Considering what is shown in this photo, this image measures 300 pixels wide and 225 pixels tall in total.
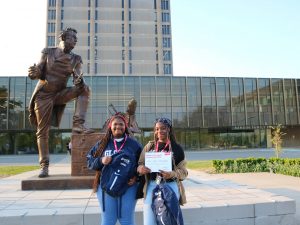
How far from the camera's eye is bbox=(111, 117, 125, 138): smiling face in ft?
11.8

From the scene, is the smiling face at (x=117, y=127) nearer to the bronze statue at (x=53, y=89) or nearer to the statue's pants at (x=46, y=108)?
the bronze statue at (x=53, y=89)

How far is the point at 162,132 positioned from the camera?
11.7 ft

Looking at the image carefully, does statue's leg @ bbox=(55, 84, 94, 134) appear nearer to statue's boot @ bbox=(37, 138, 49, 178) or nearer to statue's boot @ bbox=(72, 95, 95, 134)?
statue's boot @ bbox=(72, 95, 95, 134)

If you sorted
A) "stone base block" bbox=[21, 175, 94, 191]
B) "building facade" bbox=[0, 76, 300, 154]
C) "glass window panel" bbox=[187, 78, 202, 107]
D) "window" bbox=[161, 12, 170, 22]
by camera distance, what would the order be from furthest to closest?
"window" bbox=[161, 12, 170, 22], "glass window panel" bbox=[187, 78, 202, 107], "building facade" bbox=[0, 76, 300, 154], "stone base block" bbox=[21, 175, 94, 191]

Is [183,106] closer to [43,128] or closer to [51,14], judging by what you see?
[43,128]

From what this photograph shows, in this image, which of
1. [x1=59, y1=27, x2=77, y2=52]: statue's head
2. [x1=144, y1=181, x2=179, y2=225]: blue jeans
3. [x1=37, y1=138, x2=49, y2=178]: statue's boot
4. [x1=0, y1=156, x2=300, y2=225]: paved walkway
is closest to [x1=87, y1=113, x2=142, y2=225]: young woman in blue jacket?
[x1=144, y1=181, x2=179, y2=225]: blue jeans

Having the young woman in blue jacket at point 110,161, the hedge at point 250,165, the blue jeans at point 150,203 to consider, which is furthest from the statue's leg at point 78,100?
the hedge at point 250,165

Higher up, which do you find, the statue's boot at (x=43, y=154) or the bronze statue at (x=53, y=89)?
the bronze statue at (x=53, y=89)

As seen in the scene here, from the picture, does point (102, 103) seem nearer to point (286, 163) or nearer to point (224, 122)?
point (224, 122)

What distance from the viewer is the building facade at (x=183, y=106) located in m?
39.1

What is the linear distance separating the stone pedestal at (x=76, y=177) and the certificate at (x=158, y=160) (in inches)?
154

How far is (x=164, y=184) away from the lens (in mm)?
3352

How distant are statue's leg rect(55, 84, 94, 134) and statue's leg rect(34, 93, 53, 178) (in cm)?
35

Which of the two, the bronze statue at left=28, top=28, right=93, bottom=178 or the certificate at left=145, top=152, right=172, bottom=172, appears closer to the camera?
the certificate at left=145, top=152, right=172, bottom=172
